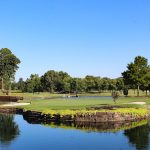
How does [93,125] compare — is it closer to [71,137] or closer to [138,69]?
[71,137]

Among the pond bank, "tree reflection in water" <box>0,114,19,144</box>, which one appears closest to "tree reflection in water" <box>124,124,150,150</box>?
the pond bank

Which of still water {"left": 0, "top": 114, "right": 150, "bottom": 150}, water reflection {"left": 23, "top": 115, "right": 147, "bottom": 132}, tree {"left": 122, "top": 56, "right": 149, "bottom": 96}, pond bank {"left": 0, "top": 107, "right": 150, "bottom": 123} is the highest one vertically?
tree {"left": 122, "top": 56, "right": 149, "bottom": 96}

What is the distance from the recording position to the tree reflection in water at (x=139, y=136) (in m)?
38.5

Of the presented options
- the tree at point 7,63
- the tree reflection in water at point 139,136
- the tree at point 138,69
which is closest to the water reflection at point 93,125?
the tree reflection in water at point 139,136

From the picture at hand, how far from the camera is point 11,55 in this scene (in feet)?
580

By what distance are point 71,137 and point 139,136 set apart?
7.99 metres

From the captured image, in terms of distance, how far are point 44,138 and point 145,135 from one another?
12.0 metres

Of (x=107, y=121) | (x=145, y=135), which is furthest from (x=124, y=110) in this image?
(x=145, y=135)

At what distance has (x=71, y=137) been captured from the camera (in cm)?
4369

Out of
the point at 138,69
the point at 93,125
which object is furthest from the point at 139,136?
the point at 138,69

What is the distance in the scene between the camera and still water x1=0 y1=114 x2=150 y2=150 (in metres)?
38.0

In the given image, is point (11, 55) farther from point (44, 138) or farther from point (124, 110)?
point (44, 138)

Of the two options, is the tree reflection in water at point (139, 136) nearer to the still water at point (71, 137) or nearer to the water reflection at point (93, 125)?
the still water at point (71, 137)

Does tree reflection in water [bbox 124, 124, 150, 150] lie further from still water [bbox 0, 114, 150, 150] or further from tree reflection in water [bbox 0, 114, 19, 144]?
tree reflection in water [bbox 0, 114, 19, 144]
